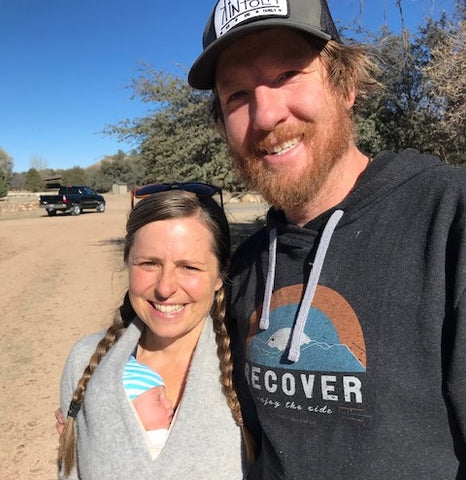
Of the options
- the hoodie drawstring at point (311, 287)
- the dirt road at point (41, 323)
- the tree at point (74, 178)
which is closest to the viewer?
the hoodie drawstring at point (311, 287)

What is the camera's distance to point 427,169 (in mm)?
1317

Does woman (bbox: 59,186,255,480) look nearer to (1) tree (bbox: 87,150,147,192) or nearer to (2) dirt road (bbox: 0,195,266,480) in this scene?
(2) dirt road (bbox: 0,195,266,480)

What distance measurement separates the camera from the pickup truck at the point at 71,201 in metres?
30.0

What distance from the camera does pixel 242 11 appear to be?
1451 millimetres

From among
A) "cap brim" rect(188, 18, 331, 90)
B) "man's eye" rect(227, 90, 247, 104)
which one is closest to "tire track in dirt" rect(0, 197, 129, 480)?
"cap brim" rect(188, 18, 331, 90)

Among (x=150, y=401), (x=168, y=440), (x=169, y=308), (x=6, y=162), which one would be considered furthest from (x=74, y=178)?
(x=168, y=440)

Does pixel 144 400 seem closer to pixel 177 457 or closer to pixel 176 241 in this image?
pixel 177 457

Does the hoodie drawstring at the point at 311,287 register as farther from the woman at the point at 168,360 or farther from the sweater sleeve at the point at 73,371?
the sweater sleeve at the point at 73,371

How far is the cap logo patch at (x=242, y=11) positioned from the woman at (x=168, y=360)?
28.1 inches

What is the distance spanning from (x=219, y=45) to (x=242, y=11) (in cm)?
13

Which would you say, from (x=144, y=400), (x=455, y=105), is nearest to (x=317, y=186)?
(x=144, y=400)

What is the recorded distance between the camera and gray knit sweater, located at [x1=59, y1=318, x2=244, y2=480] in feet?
5.16

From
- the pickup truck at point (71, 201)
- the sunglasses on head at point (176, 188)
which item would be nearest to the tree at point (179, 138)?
the sunglasses on head at point (176, 188)

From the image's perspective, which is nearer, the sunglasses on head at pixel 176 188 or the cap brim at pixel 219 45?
the cap brim at pixel 219 45
